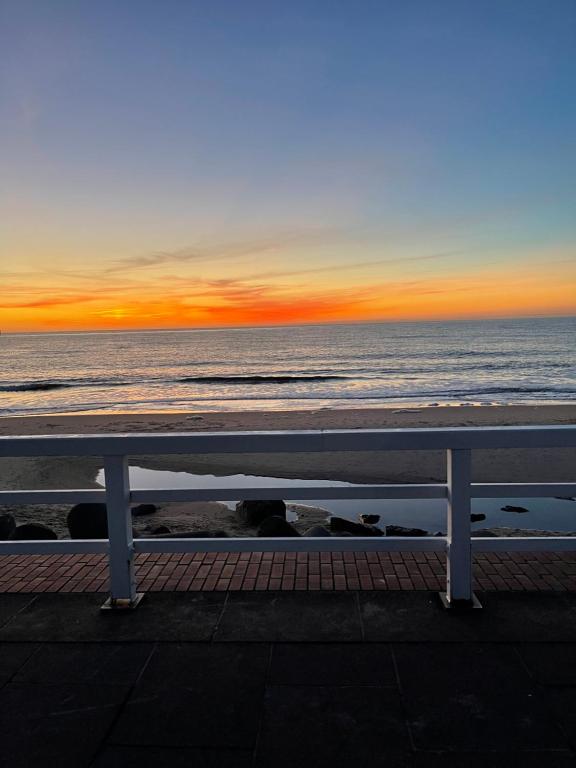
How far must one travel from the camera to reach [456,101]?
11102 millimetres

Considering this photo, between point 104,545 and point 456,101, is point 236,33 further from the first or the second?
point 104,545

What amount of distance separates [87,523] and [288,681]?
5258 millimetres

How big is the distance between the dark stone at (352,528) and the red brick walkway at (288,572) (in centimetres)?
275

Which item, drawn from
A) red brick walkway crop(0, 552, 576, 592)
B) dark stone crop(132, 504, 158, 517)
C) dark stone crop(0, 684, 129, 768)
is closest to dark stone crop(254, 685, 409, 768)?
dark stone crop(0, 684, 129, 768)

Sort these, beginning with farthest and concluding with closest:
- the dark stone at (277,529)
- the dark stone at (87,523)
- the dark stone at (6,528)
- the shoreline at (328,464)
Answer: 1. the shoreline at (328,464)
2. the dark stone at (87,523)
3. the dark stone at (6,528)
4. the dark stone at (277,529)

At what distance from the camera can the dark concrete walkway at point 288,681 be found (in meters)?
2.20

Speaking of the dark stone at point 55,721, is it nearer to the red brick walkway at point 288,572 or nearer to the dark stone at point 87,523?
the red brick walkway at point 288,572

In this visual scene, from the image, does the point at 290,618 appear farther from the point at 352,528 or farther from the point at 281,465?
the point at 281,465

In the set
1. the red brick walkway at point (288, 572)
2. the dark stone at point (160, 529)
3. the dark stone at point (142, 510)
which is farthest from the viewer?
the dark stone at point (142, 510)

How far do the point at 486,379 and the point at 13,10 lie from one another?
1202 inches

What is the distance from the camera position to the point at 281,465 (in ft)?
37.5

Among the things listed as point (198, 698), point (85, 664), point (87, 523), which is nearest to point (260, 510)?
point (87, 523)

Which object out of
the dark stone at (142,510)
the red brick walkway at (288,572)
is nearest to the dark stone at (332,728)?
the red brick walkway at (288,572)

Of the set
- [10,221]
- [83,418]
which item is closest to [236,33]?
[83,418]
